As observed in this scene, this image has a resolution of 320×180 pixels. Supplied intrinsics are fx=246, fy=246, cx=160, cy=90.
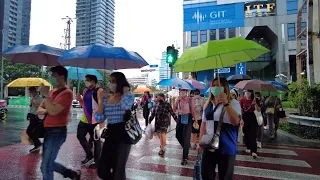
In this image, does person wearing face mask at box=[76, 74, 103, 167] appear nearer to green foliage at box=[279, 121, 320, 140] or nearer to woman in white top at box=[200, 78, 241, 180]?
woman in white top at box=[200, 78, 241, 180]

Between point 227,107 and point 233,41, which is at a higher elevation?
point 233,41

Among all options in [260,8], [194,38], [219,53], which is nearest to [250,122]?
[219,53]

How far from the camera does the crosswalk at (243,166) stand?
4809 mm

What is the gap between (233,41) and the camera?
3.60 meters

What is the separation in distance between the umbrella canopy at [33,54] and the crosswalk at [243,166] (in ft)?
9.58

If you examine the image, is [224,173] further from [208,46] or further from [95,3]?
[95,3]

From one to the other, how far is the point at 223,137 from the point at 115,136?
1.33 meters

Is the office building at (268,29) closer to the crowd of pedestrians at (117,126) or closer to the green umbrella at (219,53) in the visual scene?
the green umbrella at (219,53)

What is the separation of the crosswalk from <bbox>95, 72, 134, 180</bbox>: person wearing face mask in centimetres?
170

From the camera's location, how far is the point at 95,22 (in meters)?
23.1

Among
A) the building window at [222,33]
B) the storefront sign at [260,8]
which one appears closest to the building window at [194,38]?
the building window at [222,33]

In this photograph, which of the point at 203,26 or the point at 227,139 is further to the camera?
the point at 203,26

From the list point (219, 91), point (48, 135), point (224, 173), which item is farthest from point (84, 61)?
point (224, 173)

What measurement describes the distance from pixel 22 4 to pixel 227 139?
69.8 metres
